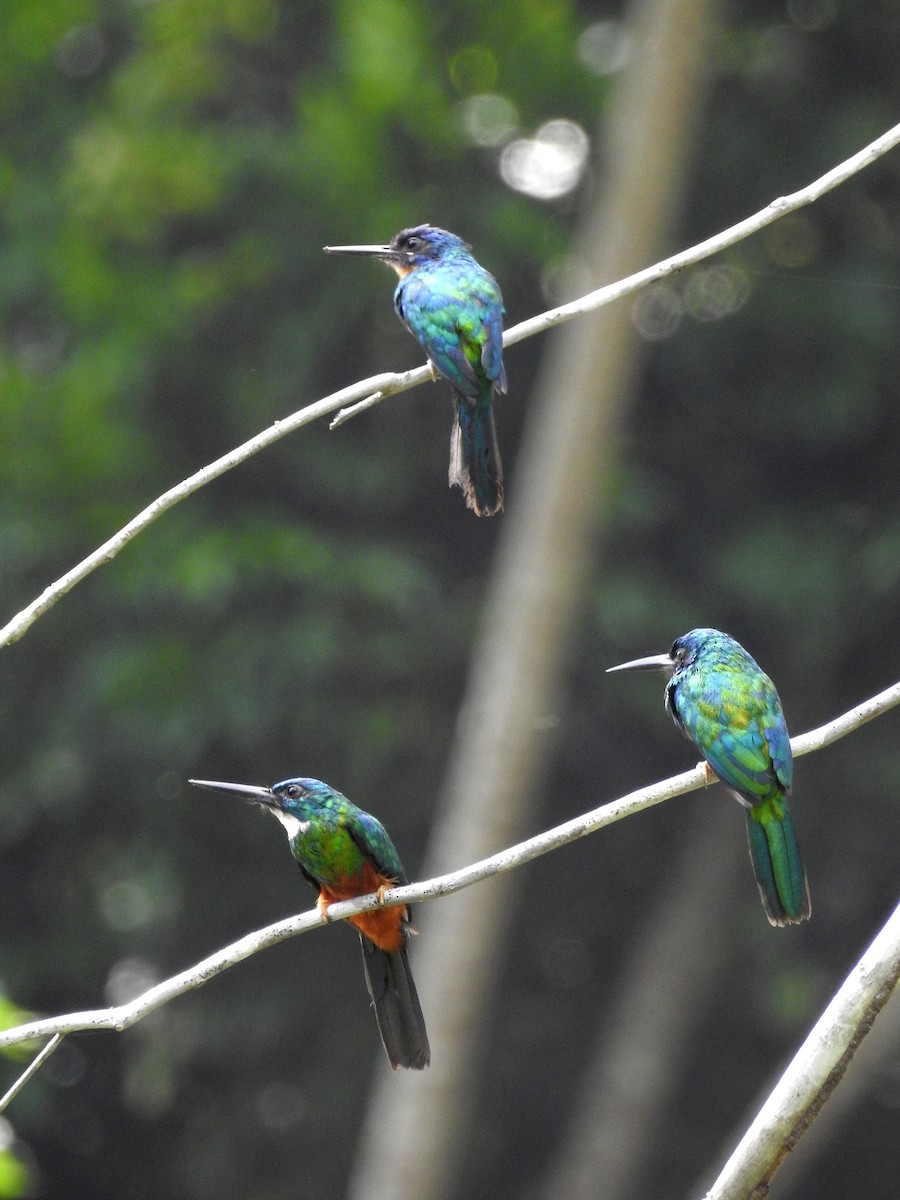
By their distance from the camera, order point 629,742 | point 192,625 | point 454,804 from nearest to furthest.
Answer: point 454,804 → point 192,625 → point 629,742

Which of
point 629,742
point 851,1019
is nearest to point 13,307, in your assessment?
point 629,742

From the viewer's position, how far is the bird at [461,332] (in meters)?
3.26

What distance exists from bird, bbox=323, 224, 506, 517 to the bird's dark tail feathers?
2.86 ft

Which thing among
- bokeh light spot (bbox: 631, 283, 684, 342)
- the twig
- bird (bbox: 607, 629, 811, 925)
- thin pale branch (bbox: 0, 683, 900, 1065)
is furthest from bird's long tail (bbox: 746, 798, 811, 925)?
bokeh light spot (bbox: 631, 283, 684, 342)

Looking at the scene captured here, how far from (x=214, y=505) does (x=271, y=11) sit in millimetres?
2924

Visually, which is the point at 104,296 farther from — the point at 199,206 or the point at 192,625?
the point at 192,625

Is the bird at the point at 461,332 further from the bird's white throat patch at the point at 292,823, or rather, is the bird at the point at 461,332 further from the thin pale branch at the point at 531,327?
the bird's white throat patch at the point at 292,823

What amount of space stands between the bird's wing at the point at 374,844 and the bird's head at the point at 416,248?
1.40 metres


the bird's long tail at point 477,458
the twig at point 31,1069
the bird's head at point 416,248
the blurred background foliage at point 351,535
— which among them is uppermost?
the bird's head at point 416,248

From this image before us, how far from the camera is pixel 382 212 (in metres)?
8.32

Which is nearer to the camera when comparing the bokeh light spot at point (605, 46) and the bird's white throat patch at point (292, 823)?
the bird's white throat patch at point (292, 823)

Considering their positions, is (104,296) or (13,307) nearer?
(104,296)

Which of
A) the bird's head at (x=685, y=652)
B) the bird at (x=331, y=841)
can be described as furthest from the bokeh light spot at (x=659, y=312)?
the bird at (x=331, y=841)

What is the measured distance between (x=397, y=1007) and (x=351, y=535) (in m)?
5.93
